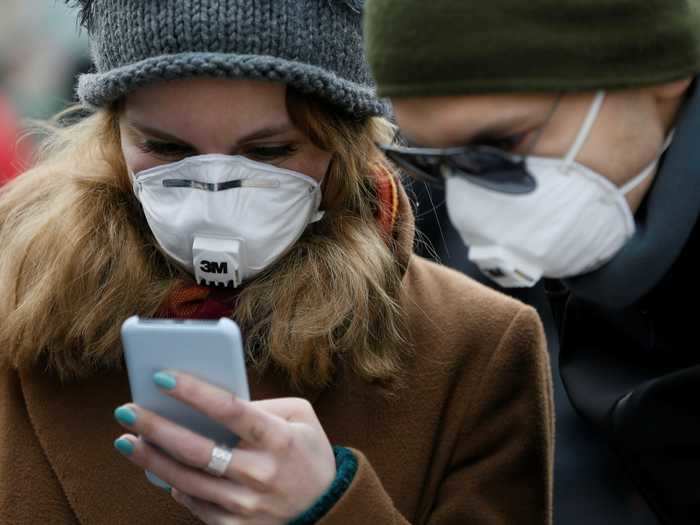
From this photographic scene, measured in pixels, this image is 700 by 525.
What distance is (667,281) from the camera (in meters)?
2.40

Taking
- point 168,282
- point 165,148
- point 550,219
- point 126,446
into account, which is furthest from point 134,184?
point 550,219

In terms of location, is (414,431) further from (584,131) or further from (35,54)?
(35,54)

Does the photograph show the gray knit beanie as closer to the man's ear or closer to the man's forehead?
the man's forehead

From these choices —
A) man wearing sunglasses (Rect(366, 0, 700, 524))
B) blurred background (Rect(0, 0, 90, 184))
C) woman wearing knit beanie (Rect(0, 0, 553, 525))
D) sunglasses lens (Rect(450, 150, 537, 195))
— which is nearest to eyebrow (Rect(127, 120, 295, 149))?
woman wearing knit beanie (Rect(0, 0, 553, 525))

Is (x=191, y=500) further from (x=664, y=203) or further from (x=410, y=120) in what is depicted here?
(x=664, y=203)

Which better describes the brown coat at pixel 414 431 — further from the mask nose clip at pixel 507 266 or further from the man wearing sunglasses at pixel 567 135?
the mask nose clip at pixel 507 266

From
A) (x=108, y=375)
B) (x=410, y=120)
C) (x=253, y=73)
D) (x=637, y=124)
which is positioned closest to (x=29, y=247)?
(x=108, y=375)

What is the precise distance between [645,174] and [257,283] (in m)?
0.96

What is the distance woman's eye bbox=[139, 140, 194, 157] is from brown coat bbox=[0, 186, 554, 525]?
0.53 m

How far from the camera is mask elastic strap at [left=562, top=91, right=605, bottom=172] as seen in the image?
218 cm

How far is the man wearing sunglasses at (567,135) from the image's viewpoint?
213 centimetres

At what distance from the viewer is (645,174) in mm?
2303

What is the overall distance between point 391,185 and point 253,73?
565 millimetres

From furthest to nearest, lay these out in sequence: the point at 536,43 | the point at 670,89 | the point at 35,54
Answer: the point at 35,54, the point at 670,89, the point at 536,43
